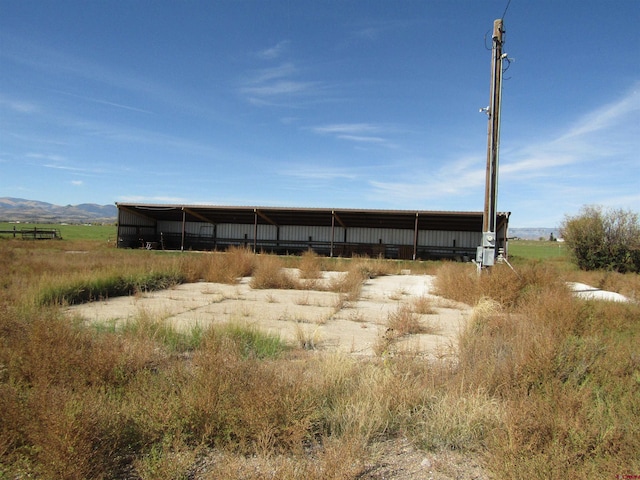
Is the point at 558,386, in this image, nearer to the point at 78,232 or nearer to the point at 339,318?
the point at 339,318

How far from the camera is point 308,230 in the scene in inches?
1215

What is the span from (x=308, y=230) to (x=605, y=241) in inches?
727

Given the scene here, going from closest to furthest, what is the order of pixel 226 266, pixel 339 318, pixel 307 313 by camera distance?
pixel 339 318 < pixel 307 313 < pixel 226 266

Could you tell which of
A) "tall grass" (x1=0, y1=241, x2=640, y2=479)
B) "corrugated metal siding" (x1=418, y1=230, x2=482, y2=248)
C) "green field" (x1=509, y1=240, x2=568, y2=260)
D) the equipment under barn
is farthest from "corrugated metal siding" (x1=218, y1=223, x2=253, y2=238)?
"tall grass" (x1=0, y1=241, x2=640, y2=479)

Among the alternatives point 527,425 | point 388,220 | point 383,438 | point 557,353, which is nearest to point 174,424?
point 383,438

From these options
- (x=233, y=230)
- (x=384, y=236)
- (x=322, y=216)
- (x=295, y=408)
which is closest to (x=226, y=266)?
(x=295, y=408)

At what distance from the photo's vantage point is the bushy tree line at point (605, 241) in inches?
848

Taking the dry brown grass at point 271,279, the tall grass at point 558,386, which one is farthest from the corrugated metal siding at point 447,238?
the tall grass at point 558,386

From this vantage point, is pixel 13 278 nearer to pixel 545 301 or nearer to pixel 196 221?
pixel 545 301

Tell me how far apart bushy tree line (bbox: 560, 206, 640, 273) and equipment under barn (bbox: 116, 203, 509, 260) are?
3979 mm

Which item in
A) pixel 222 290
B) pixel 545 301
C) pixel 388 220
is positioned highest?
pixel 388 220

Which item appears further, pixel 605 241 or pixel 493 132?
pixel 605 241

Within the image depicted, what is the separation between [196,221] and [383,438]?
30.7m

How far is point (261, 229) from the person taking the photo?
104ft
